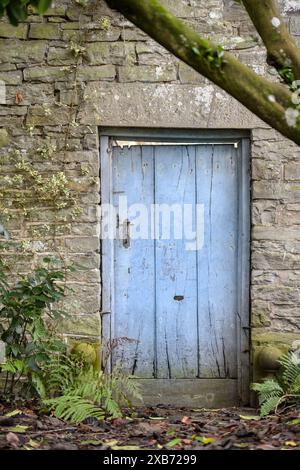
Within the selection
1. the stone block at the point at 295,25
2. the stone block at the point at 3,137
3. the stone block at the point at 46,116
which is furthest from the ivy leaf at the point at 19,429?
the stone block at the point at 295,25

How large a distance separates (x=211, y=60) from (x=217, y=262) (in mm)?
2287

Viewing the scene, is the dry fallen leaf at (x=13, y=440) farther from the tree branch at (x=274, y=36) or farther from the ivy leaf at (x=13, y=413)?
the tree branch at (x=274, y=36)

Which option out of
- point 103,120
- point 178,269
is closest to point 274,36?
point 103,120

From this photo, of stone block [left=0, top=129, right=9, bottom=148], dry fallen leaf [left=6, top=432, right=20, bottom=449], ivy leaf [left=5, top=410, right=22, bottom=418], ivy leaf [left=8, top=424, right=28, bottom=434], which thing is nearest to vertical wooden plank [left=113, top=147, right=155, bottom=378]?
stone block [left=0, top=129, right=9, bottom=148]

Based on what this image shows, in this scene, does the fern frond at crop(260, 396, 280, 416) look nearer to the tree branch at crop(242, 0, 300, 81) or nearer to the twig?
the twig

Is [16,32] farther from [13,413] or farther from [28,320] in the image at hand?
[13,413]

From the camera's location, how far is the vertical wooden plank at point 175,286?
212 inches

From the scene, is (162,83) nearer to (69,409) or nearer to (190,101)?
(190,101)

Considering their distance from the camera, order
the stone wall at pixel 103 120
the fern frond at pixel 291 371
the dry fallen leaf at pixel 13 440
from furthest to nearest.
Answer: the stone wall at pixel 103 120
the fern frond at pixel 291 371
the dry fallen leaf at pixel 13 440

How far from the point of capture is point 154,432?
4.07 metres

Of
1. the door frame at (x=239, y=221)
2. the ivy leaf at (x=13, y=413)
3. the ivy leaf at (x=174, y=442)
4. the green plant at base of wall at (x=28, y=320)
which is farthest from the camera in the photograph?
the door frame at (x=239, y=221)

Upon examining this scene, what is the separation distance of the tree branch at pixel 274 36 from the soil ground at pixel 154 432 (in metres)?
1.88
